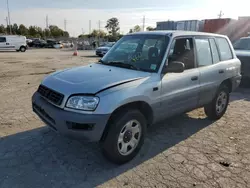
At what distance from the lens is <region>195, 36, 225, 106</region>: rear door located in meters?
4.18

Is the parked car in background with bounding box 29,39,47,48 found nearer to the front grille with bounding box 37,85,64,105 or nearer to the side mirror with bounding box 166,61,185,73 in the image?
the front grille with bounding box 37,85,64,105

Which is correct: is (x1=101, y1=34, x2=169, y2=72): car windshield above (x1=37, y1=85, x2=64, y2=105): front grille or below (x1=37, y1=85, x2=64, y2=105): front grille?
above

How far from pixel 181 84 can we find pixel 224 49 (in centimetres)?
193

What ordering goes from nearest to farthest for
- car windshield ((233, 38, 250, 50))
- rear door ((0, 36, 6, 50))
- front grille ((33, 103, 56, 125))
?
front grille ((33, 103, 56, 125)) → car windshield ((233, 38, 250, 50)) → rear door ((0, 36, 6, 50))

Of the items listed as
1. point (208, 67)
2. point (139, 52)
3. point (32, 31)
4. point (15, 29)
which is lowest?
point (208, 67)

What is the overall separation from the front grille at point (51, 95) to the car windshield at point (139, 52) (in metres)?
1.22

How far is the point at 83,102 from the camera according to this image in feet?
9.11

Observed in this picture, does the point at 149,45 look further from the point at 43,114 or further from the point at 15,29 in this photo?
the point at 15,29

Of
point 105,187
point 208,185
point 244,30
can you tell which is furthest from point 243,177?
point 244,30

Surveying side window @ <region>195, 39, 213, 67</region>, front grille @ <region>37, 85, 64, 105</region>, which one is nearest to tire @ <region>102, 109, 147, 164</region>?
front grille @ <region>37, 85, 64, 105</region>

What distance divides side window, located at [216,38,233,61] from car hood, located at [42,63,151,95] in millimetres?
2369

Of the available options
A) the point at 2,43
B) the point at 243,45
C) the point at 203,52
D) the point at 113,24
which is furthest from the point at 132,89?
the point at 113,24

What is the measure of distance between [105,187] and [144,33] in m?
2.81

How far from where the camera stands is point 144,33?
165 inches
